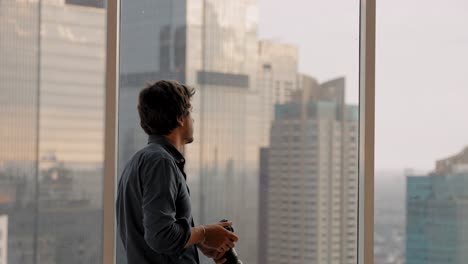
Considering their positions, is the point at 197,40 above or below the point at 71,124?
above

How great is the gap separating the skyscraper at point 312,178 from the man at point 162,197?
39.3 inches

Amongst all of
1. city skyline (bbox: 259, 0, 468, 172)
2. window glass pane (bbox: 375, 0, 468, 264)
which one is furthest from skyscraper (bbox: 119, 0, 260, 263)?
window glass pane (bbox: 375, 0, 468, 264)

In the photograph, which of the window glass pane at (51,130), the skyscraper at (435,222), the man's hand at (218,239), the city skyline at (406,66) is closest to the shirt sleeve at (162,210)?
the man's hand at (218,239)

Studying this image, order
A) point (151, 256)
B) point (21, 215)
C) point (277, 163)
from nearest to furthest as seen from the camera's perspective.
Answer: point (151, 256), point (21, 215), point (277, 163)

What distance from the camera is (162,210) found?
178 cm

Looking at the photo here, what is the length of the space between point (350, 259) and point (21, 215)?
149 centimetres

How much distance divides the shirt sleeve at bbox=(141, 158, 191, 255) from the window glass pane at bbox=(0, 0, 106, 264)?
3.41 feet

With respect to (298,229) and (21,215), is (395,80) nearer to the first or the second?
(298,229)

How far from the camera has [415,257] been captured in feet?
10.1

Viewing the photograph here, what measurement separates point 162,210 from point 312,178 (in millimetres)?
1341

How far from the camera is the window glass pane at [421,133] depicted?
10.0ft

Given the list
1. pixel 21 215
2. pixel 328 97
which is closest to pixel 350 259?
pixel 328 97

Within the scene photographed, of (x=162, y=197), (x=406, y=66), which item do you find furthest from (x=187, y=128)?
(x=406, y=66)

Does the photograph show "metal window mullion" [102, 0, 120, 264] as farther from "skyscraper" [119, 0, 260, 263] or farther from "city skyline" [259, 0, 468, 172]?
"city skyline" [259, 0, 468, 172]
